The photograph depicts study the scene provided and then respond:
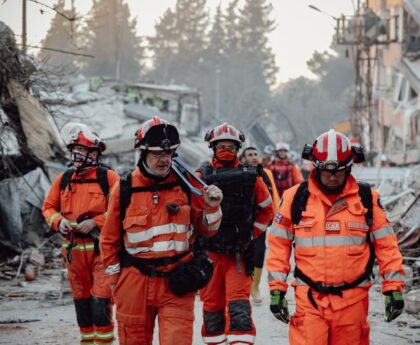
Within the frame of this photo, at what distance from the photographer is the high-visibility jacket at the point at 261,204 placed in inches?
292

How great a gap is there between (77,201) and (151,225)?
229 cm

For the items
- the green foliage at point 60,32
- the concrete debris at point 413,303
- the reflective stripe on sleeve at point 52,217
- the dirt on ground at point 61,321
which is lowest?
the dirt on ground at point 61,321

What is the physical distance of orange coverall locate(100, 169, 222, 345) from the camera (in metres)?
5.47

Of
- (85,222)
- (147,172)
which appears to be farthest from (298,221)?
(85,222)

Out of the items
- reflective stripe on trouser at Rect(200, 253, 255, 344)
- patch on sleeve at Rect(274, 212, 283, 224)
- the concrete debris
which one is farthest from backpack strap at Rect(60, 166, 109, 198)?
the concrete debris

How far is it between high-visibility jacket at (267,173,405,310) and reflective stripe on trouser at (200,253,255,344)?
5.31ft

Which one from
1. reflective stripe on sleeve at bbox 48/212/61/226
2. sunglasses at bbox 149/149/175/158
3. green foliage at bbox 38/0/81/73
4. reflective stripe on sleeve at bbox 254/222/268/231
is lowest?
reflective stripe on sleeve at bbox 254/222/268/231

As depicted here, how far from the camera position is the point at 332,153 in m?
5.27

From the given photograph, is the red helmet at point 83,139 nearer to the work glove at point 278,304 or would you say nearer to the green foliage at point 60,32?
the green foliage at point 60,32

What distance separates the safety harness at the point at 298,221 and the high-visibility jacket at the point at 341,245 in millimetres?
24

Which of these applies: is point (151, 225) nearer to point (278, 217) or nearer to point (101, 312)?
point (278, 217)

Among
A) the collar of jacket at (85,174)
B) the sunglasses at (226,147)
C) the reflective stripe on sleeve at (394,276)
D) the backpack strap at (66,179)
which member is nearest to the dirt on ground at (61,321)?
the backpack strap at (66,179)

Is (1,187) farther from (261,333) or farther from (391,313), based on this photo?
(391,313)

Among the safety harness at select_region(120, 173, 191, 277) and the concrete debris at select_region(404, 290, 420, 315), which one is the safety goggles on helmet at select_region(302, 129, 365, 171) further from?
the concrete debris at select_region(404, 290, 420, 315)
